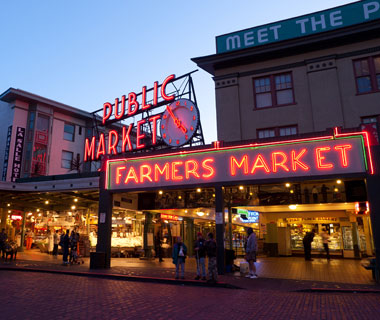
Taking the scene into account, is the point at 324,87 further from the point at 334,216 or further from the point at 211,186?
the point at 334,216

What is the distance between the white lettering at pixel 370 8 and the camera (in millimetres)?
20391

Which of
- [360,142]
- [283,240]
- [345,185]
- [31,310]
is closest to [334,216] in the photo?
[283,240]

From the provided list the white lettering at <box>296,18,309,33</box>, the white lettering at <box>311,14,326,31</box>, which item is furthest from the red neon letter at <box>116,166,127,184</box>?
the white lettering at <box>311,14,326,31</box>

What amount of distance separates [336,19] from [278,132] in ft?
24.6

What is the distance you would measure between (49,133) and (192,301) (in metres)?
32.0

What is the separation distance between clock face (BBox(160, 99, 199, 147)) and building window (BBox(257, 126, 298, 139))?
16.0 feet

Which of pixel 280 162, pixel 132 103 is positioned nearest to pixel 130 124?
pixel 132 103

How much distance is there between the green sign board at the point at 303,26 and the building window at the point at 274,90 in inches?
92.5

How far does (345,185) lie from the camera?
56.3 feet

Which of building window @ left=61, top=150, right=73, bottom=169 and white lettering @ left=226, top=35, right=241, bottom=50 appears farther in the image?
building window @ left=61, top=150, right=73, bottom=169

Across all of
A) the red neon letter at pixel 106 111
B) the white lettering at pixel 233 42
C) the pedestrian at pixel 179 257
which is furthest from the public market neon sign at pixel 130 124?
the pedestrian at pixel 179 257

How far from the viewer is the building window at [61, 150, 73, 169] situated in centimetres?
3941

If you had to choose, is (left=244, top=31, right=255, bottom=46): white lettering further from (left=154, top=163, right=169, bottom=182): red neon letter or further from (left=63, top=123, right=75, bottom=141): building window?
(left=63, top=123, right=75, bottom=141): building window

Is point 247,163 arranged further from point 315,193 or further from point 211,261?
point 211,261
